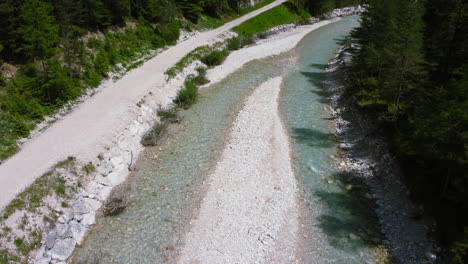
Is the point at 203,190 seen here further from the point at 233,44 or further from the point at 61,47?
the point at 233,44

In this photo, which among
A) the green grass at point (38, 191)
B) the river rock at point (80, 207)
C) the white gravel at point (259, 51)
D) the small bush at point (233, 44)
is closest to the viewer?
the green grass at point (38, 191)

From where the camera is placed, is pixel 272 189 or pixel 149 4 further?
pixel 149 4

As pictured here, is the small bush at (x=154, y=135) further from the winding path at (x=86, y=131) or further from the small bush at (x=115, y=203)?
the small bush at (x=115, y=203)

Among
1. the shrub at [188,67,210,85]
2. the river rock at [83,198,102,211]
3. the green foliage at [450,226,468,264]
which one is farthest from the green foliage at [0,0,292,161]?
the green foliage at [450,226,468,264]

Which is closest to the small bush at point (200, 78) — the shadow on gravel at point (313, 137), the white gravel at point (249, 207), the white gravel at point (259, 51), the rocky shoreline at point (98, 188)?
the white gravel at point (259, 51)

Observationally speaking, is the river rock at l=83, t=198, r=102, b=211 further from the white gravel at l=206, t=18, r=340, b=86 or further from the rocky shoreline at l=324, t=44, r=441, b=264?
the white gravel at l=206, t=18, r=340, b=86

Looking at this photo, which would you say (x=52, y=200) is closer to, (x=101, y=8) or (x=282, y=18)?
(x=101, y=8)

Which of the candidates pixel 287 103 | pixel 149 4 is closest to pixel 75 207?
pixel 287 103
